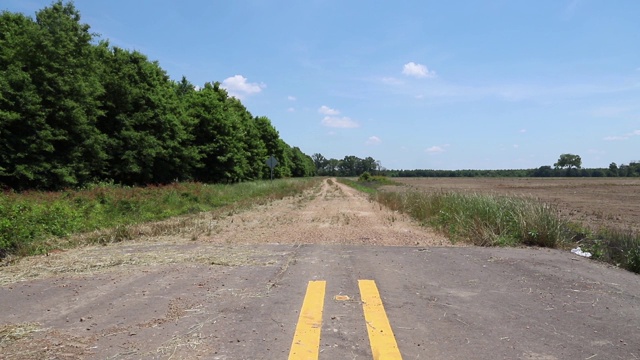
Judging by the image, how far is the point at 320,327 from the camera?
12.5 feet

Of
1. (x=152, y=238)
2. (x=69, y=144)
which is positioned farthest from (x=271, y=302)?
(x=69, y=144)

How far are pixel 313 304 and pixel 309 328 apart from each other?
75 cm

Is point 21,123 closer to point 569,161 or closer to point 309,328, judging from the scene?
point 309,328

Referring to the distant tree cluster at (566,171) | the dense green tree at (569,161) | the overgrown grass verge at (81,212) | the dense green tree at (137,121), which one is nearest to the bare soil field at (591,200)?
the overgrown grass verge at (81,212)

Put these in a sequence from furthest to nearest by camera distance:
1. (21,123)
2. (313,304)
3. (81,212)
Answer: (21,123) → (81,212) → (313,304)

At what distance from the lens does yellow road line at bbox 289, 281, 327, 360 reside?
3.29 m

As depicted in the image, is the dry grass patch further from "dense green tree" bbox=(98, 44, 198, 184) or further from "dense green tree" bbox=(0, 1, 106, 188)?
"dense green tree" bbox=(98, 44, 198, 184)

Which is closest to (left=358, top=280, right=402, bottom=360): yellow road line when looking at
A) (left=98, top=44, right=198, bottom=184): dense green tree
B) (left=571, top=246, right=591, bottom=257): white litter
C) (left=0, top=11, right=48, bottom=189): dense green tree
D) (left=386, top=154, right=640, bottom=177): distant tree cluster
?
(left=571, top=246, right=591, bottom=257): white litter

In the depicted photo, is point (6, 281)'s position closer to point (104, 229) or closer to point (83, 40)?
point (104, 229)

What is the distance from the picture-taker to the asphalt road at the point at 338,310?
3395 millimetres

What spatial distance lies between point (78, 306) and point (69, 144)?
17.7 meters

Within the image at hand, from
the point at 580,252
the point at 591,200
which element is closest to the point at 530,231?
the point at 580,252

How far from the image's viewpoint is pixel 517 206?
33.6 ft

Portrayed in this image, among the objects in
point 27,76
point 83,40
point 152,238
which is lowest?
point 152,238
